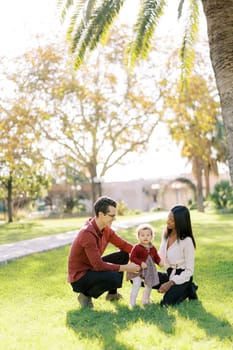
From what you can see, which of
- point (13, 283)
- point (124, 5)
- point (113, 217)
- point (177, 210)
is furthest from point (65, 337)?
point (124, 5)

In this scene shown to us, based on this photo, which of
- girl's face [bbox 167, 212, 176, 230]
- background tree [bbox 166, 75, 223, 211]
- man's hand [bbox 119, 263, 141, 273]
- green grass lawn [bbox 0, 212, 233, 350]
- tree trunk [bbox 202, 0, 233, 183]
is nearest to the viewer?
green grass lawn [bbox 0, 212, 233, 350]

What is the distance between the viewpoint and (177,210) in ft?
20.5

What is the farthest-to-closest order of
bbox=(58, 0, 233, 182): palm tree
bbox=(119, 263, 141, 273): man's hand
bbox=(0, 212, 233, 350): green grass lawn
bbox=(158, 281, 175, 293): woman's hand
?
bbox=(58, 0, 233, 182): palm tree → bbox=(158, 281, 175, 293): woman's hand → bbox=(119, 263, 141, 273): man's hand → bbox=(0, 212, 233, 350): green grass lawn

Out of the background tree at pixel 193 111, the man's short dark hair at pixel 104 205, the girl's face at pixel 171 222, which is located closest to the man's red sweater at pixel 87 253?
the man's short dark hair at pixel 104 205

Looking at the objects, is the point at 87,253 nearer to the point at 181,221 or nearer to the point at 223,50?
the point at 181,221

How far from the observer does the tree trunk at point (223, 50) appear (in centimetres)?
644

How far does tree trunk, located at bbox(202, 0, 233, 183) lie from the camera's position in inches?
254

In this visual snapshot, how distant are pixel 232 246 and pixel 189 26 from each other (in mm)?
4993

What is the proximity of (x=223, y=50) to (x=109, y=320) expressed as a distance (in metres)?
3.59

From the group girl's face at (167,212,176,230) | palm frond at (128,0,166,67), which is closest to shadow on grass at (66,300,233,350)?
girl's face at (167,212,176,230)

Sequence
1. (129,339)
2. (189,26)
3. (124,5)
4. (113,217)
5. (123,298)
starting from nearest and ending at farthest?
(129,339)
(113,217)
(123,298)
(124,5)
(189,26)

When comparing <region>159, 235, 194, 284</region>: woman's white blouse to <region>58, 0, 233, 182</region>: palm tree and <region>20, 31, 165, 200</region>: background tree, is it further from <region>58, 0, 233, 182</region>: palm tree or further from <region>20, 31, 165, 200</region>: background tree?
<region>20, 31, 165, 200</region>: background tree

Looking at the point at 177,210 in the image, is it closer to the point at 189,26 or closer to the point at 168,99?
the point at 189,26

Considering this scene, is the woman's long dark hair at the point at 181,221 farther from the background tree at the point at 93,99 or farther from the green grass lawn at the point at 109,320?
the background tree at the point at 93,99
